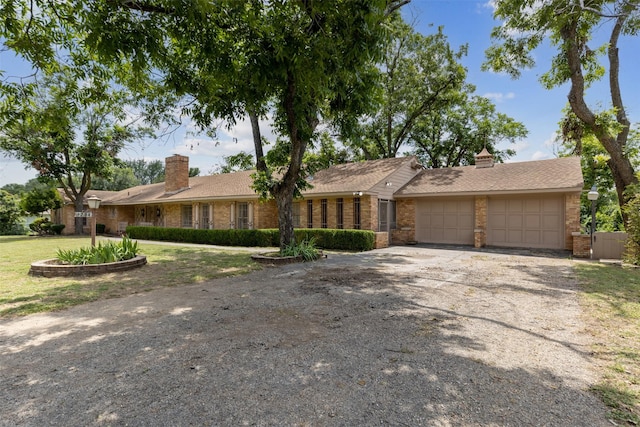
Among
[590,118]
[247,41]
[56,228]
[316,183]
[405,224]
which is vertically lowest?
[56,228]

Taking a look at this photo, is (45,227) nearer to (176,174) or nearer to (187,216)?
(176,174)

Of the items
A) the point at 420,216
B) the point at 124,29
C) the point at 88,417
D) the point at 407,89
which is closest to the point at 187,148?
the point at 124,29

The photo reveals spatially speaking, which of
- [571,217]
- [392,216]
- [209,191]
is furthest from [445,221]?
[209,191]

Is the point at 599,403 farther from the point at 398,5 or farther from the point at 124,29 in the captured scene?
the point at 398,5

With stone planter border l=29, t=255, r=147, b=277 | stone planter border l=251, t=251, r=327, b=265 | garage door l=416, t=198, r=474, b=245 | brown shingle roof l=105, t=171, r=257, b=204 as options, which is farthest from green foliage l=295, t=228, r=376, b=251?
stone planter border l=29, t=255, r=147, b=277

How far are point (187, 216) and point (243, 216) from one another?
5193 mm

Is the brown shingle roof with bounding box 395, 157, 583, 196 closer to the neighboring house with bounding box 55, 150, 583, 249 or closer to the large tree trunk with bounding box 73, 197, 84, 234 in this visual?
the neighboring house with bounding box 55, 150, 583, 249

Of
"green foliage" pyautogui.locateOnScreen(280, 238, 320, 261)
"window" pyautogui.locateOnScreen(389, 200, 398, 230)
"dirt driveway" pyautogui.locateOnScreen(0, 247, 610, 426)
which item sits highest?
"window" pyautogui.locateOnScreen(389, 200, 398, 230)

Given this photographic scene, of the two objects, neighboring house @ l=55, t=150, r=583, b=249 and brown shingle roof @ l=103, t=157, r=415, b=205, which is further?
brown shingle roof @ l=103, t=157, r=415, b=205

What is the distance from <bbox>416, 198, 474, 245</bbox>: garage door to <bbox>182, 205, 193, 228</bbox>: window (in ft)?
46.0

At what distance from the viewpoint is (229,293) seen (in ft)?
21.2

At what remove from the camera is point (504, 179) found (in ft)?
49.2

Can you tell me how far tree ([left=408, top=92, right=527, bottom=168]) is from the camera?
949 inches

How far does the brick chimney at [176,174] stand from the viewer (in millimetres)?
23312
